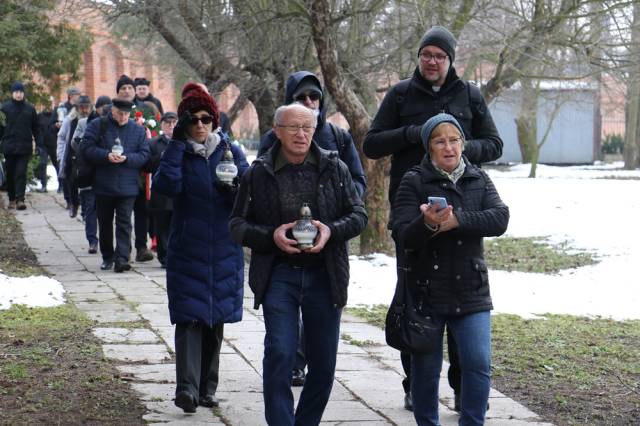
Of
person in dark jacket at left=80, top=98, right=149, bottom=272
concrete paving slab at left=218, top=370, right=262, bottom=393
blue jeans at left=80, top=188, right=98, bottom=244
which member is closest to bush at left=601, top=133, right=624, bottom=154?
blue jeans at left=80, top=188, right=98, bottom=244

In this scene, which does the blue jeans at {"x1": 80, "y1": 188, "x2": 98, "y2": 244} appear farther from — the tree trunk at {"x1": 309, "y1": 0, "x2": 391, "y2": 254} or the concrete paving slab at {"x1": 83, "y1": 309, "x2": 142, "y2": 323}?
the concrete paving slab at {"x1": 83, "y1": 309, "x2": 142, "y2": 323}

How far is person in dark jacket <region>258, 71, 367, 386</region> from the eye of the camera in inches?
255

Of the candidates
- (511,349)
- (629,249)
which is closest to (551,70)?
(629,249)

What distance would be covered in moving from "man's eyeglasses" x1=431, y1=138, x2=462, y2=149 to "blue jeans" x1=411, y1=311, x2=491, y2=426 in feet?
2.59

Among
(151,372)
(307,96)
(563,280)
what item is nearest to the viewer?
(307,96)

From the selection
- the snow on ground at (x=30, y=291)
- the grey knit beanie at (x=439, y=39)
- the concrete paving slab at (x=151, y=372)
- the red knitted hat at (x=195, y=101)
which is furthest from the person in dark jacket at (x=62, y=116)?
the grey knit beanie at (x=439, y=39)

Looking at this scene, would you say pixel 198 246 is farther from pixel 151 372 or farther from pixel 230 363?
pixel 230 363

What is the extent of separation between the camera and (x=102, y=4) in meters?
16.1

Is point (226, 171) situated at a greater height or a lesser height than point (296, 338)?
greater

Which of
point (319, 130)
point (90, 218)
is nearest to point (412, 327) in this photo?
A: point (319, 130)

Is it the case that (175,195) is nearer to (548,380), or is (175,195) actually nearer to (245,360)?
(245,360)

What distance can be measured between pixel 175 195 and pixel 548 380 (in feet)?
9.14

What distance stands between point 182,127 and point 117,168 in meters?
6.09

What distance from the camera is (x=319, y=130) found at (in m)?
6.65
